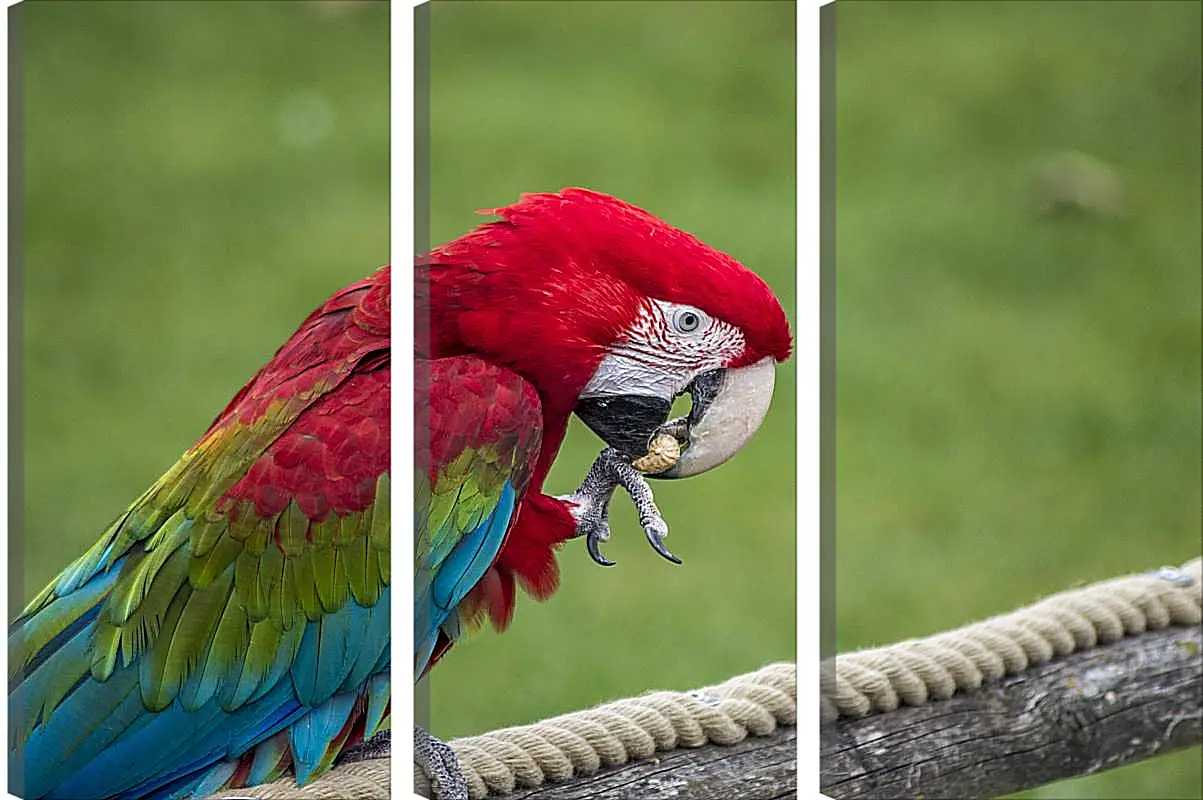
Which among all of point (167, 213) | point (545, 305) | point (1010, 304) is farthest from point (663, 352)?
point (167, 213)

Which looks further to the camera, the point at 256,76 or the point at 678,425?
the point at 256,76

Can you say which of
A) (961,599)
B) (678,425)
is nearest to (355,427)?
(678,425)

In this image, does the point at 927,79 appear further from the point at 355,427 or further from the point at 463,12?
the point at 355,427

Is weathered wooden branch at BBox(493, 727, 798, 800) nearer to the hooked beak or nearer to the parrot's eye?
the hooked beak

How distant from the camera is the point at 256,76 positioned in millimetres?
1885

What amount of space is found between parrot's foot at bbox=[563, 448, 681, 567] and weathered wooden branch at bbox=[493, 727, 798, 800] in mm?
235

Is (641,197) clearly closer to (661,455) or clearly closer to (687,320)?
(687,320)

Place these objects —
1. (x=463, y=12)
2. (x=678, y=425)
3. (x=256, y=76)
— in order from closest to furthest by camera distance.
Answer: (x=678, y=425)
(x=463, y=12)
(x=256, y=76)

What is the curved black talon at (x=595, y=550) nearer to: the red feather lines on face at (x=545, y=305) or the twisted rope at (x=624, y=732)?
the red feather lines on face at (x=545, y=305)

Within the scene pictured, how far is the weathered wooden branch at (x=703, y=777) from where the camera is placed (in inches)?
62.1

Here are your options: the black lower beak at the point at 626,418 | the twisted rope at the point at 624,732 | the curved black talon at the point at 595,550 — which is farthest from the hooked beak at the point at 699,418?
the twisted rope at the point at 624,732

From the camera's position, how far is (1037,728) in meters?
1.62

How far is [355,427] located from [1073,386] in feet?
2.55

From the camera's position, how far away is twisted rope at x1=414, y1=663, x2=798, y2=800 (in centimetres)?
156
